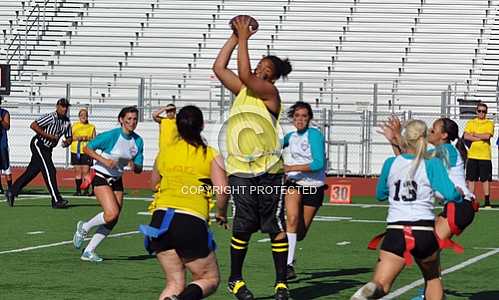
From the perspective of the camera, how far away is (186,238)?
8.82 m

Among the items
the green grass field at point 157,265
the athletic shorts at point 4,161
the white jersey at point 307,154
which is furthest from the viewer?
the athletic shorts at point 4,161

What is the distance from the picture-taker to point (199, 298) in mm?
8797

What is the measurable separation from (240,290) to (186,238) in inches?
73.7

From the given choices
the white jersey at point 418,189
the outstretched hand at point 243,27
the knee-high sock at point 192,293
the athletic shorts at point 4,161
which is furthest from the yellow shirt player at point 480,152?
the knee-high sock at point 192,293

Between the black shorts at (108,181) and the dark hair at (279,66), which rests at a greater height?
the dark hair at (279,66)

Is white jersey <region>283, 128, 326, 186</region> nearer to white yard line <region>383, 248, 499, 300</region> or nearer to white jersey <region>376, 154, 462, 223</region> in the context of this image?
white yard line <region>383, 248, 499, 300</region>

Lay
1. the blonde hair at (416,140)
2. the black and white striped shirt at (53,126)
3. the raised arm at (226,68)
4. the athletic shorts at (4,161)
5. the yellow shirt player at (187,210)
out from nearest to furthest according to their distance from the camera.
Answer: the yellow shirt player at (187,210)
the blonde hair at (416,140)
the raised arm at (226,68)
the black and white striped shirt at (53,126)
the athletic shorts at (4,161)

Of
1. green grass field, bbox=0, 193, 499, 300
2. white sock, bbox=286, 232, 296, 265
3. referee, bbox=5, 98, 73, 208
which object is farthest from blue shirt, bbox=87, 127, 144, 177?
referee, bbox=5, 98, 73, 208

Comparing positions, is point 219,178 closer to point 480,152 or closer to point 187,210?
point 187,210

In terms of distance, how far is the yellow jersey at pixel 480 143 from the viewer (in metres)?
24.1

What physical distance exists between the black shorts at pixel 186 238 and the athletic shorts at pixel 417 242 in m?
1.27

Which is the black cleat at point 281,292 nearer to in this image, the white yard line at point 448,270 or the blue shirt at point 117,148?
the white yard line at point 448,270

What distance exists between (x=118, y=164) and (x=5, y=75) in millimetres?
18090

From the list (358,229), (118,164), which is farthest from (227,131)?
(358,229)
